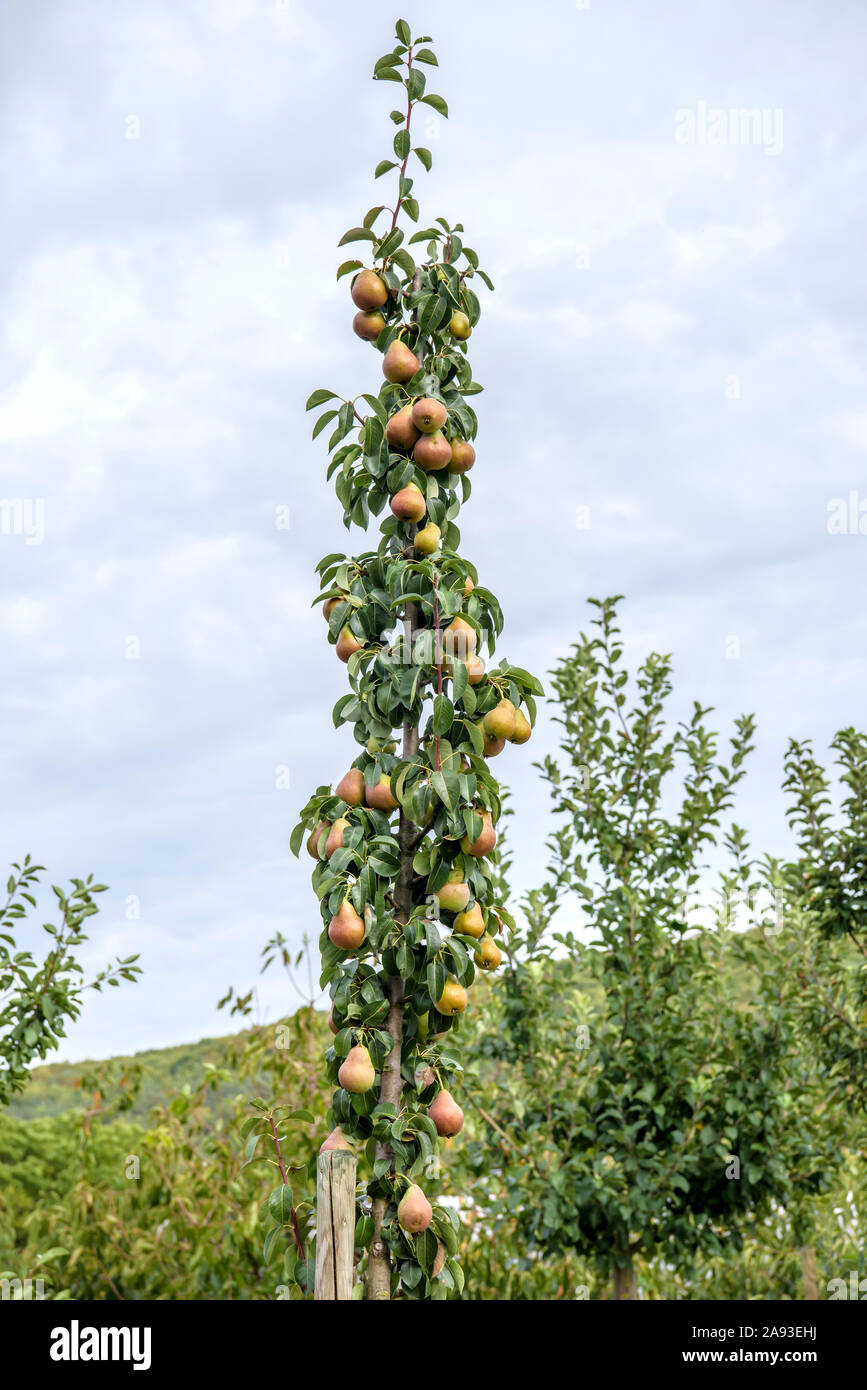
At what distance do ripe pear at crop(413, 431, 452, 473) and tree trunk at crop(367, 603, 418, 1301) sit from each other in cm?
38

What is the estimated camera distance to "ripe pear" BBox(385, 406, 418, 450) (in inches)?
115

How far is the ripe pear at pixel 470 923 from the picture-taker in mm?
2746

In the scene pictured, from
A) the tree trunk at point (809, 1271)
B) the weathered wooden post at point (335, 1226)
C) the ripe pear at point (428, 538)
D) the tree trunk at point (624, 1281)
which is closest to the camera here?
the weathered wooden post at point (335, 1226)

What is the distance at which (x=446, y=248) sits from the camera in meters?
3.17

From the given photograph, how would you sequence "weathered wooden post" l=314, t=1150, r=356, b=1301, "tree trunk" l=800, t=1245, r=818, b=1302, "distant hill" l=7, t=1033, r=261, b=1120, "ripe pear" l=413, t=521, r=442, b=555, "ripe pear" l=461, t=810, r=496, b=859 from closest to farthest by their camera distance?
"weathered wooden post" l=314, t=1150, r=356, b=1301
"ripe pear" l=461, t=810, r=496, b=859
"ripe pear" l=413, t=521, r=442, b=555
"tree trunk" l=800, t=1245, r=818, b=1302
"distant hill" l=7, t=1033, r=261, b=1120

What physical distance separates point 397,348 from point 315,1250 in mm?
2317

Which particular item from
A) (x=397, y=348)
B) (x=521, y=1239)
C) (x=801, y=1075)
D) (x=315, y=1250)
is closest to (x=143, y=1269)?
(x=521, y=1239)

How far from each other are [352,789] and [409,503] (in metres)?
0.75

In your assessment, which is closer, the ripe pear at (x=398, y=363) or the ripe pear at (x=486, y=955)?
the ripe pear at (x=486, y=955)

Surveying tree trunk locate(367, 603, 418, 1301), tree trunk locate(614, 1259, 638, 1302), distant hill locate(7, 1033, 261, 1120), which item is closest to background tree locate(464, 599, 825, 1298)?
tree trunk locate(614, 1259, 638, 1302)

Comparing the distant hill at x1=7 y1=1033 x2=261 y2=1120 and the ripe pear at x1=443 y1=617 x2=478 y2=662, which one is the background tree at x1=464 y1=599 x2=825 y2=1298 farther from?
the distant hill at x1=7 y1=1033 x2=261 y2=1120

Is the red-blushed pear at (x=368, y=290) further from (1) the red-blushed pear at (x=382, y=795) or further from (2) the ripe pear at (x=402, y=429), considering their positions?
(1) the red-blushed pear at (x=382, y=795)

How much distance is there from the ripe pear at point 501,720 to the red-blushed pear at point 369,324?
3.71ft

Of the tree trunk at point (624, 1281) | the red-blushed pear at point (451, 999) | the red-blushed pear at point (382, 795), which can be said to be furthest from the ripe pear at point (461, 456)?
the tree trunk at point (624, 1281)
